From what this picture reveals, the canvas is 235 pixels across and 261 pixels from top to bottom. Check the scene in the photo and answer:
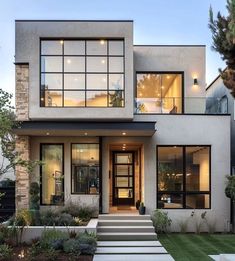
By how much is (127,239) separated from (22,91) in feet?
23.8

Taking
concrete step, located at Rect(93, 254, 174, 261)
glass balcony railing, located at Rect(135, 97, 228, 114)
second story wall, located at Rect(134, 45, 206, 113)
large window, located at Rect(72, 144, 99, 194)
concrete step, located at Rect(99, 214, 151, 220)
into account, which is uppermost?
second story wall, located at Rect(134, 45, 206, 113)

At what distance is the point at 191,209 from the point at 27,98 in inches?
325

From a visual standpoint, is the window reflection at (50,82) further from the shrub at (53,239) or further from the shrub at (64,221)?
the shrub at (53,239)

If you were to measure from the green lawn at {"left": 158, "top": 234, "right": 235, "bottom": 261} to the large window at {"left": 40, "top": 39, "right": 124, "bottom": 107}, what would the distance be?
18.7ft

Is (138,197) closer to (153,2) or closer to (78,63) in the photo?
(78,63)

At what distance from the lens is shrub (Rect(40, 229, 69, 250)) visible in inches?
488

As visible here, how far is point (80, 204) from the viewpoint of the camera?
58.1 ft

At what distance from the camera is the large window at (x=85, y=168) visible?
18.0 m

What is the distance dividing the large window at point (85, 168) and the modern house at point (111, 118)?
44 mm

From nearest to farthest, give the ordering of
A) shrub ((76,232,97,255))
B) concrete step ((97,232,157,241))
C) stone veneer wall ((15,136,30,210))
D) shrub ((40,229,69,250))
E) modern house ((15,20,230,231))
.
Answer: shrub ((76,232,97,255)), shrub ((40,229,69,250)), concrete step ((97,232,157,241)), modern house ((15,20,230,231)), stone veneer wall ((15,136,30,210))

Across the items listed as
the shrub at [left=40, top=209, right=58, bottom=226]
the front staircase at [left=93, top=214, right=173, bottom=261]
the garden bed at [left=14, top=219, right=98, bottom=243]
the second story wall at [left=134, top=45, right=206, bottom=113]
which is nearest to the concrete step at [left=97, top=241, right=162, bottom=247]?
the front staircase at [left=93, top=214, right=173, bottom=261]

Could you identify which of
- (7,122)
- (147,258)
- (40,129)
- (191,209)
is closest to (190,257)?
(147,258)

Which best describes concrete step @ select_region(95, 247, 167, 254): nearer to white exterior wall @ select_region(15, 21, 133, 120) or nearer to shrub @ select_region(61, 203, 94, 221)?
shrub @ select_region(61, 203, 94, 221)

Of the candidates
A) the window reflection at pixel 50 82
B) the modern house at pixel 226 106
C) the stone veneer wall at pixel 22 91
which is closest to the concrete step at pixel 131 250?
the stone veneer wall at pixel 22 91
